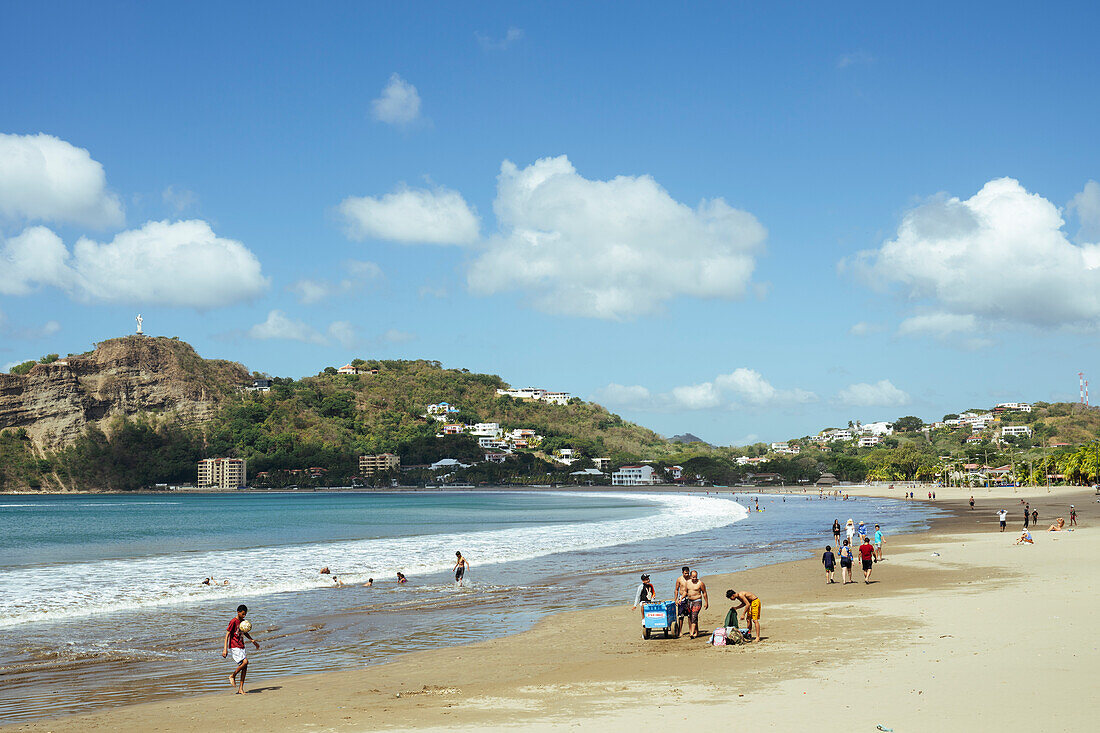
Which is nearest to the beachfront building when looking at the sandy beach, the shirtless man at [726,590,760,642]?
the sandy beach

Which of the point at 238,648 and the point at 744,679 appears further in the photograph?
the point at 238,648

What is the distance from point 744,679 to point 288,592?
1707 centimetres

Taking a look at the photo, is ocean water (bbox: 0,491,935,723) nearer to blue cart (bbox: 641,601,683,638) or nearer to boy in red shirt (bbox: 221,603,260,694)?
boy in red shirt (bbox: 221,603,260,694)

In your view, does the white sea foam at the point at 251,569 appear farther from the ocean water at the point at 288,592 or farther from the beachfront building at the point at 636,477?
the beachfront building at the point at 636,477

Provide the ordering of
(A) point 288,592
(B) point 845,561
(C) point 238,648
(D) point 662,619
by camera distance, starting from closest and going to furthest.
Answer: (C) point 238,648, (D) point 662,619, (B) point 845,561, (A) point 288,592

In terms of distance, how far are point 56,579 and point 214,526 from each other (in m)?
39.2

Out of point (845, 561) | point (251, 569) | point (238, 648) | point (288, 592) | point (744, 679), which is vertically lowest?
point (251, 569)

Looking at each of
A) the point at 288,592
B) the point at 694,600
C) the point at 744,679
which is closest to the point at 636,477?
the point at 288,592

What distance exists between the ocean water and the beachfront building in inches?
5429

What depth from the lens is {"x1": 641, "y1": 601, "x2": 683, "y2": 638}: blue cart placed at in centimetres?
1605

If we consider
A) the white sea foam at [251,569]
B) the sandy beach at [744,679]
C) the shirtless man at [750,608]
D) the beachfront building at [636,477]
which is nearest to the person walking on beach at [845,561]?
the sandy beach at [744,679]

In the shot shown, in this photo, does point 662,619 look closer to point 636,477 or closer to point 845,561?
point 845,561

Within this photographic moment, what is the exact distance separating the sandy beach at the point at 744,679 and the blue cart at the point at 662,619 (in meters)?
0.40

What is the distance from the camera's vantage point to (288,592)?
25.6m
